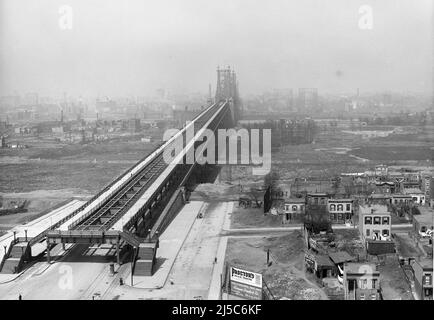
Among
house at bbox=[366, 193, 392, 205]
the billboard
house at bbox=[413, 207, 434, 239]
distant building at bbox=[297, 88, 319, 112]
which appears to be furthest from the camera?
distant building at bbox=[297, 88, 319, 112]

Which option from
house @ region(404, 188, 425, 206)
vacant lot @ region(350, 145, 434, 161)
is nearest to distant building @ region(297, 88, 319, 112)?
vacant lot @ region(350, 145, 434, 161)

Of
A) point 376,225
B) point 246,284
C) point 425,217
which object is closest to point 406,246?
point 376,225

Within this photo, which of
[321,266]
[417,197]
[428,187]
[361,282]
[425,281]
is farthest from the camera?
[428,187]

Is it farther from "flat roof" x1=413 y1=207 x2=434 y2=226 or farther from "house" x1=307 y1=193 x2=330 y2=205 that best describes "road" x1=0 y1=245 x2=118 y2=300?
"flat roof" x1=413 y1=207 x2=434 y2=226

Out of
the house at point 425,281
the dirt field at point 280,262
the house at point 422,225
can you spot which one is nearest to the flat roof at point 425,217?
the house at point 422,225

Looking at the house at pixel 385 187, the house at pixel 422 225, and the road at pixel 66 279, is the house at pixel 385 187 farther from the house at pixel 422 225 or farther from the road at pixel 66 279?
the road at pixel 66 279

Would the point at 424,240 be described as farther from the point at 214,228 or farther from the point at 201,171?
the point at 201,171

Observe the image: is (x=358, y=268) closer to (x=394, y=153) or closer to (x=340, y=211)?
(x=340, y=211)
